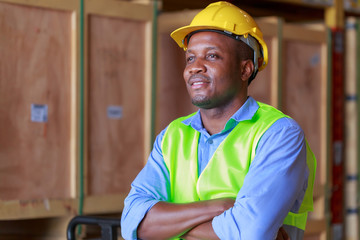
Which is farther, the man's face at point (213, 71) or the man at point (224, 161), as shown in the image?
the man's face at point (213, 71)

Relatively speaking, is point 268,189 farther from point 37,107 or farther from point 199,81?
point 37,107

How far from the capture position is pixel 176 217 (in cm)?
241

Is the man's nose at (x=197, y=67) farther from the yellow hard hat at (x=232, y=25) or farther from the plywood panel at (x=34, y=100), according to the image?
the plywood panel at (x=34, y=100)

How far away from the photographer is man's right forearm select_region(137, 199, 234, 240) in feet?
7.73

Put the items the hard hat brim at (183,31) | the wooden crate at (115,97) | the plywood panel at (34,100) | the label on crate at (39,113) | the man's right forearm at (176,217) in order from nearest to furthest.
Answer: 1. the man's right forearm at (176,217)
2. the hard hat brim at (183,31)
3. the plywood panel at (34,100)
4. the label on crate at (39,113)
5. the wooden crate at (115,97)

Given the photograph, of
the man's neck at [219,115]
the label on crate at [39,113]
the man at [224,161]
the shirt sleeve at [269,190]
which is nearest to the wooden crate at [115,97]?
the label on crate at [39,113]

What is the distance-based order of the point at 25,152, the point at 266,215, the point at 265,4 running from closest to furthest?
the point at 266,215 → the point at 25,152 → the point at 265,4

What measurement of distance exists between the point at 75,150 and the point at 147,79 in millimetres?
777

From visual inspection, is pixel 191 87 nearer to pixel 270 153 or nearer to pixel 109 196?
pixel 270 153

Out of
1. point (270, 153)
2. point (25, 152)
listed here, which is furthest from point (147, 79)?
Answer: point (270, 153)

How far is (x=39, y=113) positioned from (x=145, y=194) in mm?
1514

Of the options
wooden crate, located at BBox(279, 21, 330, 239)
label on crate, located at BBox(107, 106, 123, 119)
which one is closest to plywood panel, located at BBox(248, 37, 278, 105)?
wooden crate, located at BBox(279, 21, 330, 239)

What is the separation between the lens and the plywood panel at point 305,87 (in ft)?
17.0

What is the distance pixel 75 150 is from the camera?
4039mm
